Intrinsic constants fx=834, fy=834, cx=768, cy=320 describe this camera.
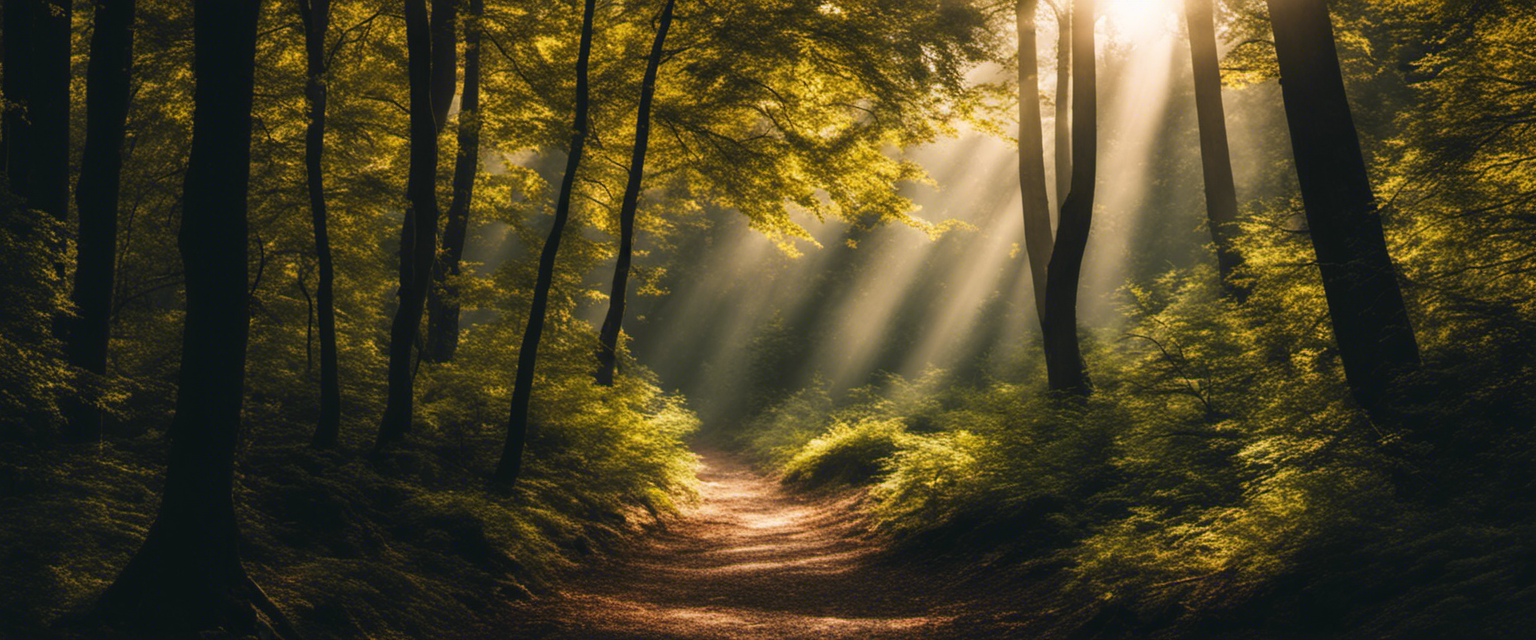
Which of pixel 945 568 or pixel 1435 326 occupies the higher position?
pixel 1435 326

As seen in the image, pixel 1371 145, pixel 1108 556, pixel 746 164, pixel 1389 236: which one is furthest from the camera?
pixel 746 164

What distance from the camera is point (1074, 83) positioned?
1101 cm

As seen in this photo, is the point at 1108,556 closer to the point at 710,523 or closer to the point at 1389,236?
the point at 1389,236

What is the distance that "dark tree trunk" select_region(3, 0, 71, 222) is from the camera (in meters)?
7.72

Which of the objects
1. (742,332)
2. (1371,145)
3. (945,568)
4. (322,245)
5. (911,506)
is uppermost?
(742,332)

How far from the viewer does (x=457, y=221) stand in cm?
1384

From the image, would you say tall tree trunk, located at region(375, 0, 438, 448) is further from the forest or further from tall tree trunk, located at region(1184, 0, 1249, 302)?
tall tree trunk, located at region(1184, 0, 1249, 302)

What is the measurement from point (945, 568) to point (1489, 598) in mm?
5438

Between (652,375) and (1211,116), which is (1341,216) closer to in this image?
(1211,116)

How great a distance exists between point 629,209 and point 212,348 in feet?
27.6

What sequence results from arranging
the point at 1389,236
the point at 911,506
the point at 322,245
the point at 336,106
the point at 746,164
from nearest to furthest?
1. the point at 1389,236
2. the point at 322,245
3. the point at 911,506
4. the point at 336,106
5. the point at 746,164

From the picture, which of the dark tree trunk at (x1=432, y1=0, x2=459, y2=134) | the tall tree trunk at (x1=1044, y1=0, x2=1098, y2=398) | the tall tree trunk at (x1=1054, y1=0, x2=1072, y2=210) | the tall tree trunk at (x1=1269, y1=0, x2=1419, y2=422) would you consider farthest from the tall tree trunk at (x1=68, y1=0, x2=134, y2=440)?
the tall tree trunk at (x1=1054, y1=0, x2=1072, y2=210)

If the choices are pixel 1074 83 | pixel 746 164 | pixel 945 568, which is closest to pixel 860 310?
pixel 746 164

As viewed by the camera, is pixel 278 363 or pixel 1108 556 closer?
pixel 1108 556
